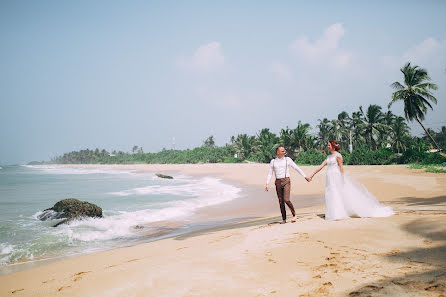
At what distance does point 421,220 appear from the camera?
5.55 metres

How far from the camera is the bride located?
6.54 meters

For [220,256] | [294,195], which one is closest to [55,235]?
[220,256]

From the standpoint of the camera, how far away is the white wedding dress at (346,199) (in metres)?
6.54

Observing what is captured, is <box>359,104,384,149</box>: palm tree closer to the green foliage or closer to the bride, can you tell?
the green foliage

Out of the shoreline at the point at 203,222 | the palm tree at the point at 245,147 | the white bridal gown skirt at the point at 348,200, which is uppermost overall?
the palm tree at the point at 245,147

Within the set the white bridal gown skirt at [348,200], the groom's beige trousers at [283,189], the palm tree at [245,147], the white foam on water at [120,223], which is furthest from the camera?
the palm tree at [245,147]

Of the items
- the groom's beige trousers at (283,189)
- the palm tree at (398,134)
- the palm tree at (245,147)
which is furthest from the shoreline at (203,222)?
the palm tree at (245,147)

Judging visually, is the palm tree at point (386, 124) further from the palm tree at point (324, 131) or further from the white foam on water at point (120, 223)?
the white foam on water at point (120, 223)

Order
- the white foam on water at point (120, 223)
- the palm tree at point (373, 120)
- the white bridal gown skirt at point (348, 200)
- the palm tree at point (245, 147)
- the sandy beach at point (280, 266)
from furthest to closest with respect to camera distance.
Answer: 1. the palm tree at point (245, 147)
2. the palm tree at point (373, 120)
3. the white foam on water at point (120, 223)
4. the white bridal gown skirt at point (348, 200)
5. the sandy beach at point (280, 266)

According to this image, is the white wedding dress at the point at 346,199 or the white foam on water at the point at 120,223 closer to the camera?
the white wedding dress at the point at 346,199

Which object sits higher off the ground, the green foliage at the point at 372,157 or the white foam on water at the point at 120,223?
the green foliage at the point at 372,157

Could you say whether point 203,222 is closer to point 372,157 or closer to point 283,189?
point 283,189

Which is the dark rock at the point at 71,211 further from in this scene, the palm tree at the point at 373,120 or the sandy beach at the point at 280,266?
the palm tree at the point at 373,120

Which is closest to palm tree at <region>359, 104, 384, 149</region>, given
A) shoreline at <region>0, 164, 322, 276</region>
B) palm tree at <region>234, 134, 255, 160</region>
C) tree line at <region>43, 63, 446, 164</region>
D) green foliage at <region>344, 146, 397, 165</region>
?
tree line at <region>43, 63, 446, 164</region>
